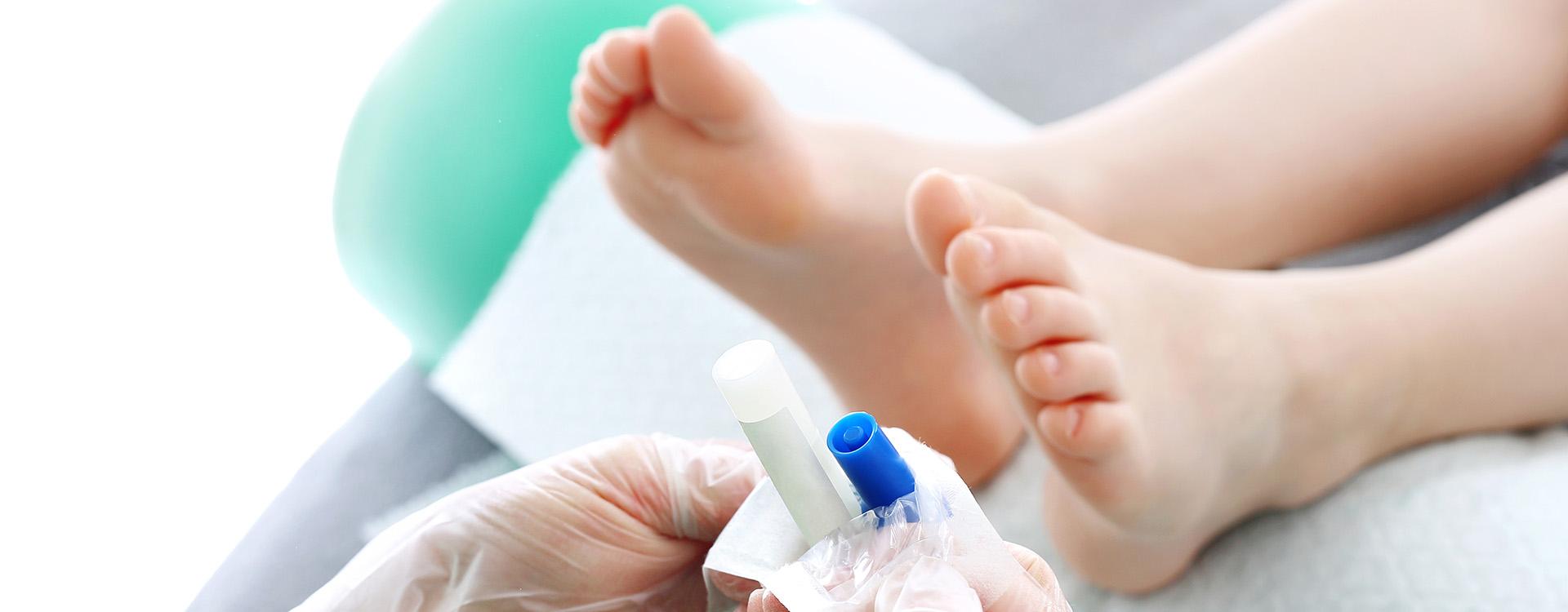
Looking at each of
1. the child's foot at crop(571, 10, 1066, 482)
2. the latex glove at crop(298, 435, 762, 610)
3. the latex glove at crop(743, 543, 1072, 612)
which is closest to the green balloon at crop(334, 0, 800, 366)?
the child's foot at crop(571, 10, 1066, 482)

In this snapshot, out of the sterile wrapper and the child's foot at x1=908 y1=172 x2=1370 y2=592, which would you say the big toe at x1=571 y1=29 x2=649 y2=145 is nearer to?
the child's foot at x1=908 y1=172 x2=1370 y2=592

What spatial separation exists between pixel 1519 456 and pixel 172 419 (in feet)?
2.05

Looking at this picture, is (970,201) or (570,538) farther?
(970,201)

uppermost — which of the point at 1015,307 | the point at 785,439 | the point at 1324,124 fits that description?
the point at 785,439

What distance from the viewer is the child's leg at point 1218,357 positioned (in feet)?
1.57

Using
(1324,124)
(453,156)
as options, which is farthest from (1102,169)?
(453,156)

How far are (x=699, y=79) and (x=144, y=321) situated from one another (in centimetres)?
26

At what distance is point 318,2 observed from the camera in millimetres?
625

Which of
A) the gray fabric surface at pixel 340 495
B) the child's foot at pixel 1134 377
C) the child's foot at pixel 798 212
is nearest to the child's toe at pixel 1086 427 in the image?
the child's foot at pixel 1134 377

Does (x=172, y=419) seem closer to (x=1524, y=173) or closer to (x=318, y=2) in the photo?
(x=318, y=2)

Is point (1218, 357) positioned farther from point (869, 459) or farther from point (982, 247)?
point (869, 459)

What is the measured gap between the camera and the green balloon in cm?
66

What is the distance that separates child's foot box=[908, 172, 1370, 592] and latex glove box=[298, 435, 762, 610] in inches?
6.1

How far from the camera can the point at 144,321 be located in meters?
0.35
